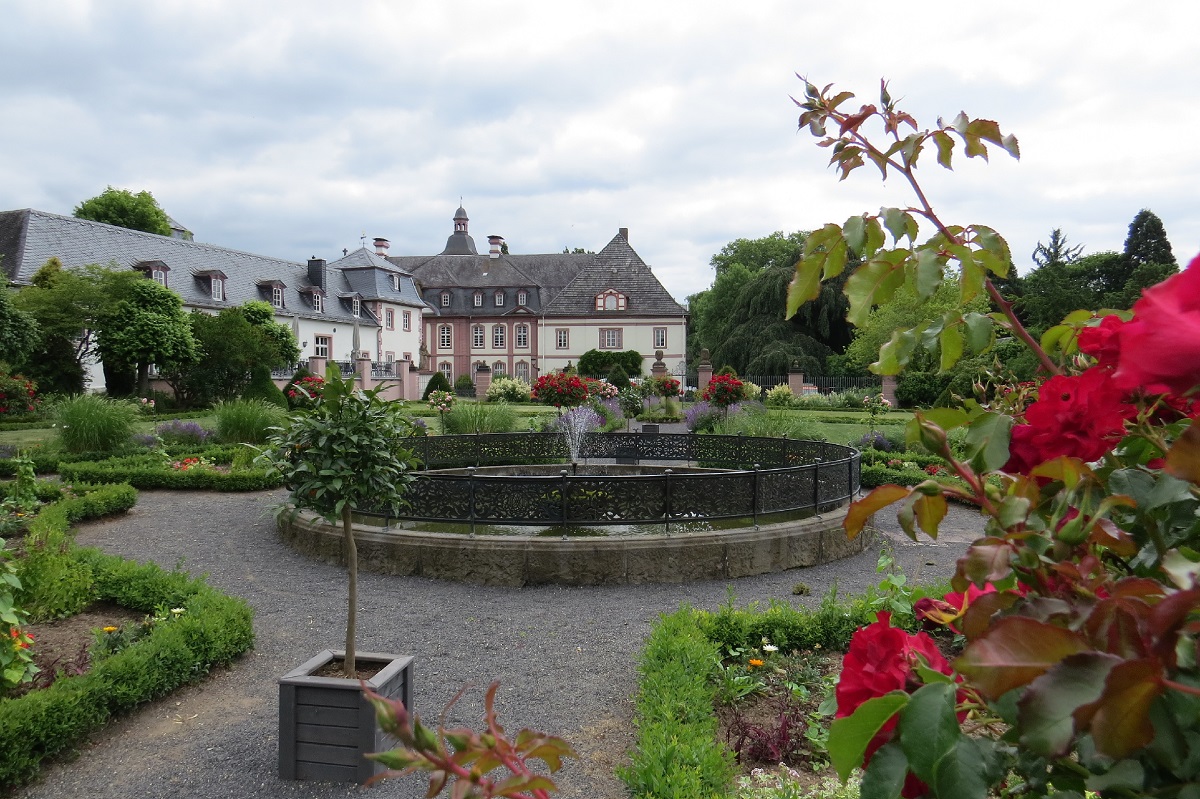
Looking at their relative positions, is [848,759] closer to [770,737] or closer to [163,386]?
[770,737]

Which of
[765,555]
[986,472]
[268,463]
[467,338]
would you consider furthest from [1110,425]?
[467,338]

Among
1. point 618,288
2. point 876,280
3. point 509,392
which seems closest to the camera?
point 876,280

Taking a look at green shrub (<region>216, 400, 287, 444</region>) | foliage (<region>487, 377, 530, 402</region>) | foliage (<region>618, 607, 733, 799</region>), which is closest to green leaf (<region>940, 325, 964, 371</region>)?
foliage (<region>618, 607, 733, 799</region>)

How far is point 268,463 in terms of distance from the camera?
187 inches

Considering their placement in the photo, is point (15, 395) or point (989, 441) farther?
point (15, 395)

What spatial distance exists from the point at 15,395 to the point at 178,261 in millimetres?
15228

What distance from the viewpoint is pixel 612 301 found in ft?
153

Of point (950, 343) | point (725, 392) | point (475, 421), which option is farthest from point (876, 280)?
point (725, 392)

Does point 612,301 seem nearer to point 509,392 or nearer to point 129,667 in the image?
point 509,392

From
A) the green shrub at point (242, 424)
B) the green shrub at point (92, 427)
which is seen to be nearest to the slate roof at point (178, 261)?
the green shrub at point (92, 427)

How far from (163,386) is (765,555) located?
2940 cm

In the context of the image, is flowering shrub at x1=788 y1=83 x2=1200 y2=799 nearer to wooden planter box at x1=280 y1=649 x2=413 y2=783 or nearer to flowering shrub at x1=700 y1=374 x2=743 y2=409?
wooden planter box at x1=280 y1=649 x2=413 y2=783

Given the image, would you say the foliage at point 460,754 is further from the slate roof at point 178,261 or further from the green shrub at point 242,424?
the slate roof at point 178,261

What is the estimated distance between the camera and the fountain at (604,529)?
23.9 feet
